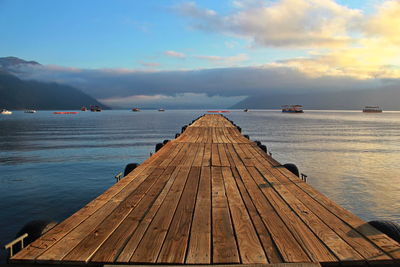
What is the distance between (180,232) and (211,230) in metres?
0.47

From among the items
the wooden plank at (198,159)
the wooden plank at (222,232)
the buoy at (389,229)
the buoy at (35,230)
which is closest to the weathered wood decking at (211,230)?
the wooden plank at (222,232)

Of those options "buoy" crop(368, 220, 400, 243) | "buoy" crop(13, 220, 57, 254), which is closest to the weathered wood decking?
"buoy" crop(368, 220, 400, 243)

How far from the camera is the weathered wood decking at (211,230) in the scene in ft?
11.8

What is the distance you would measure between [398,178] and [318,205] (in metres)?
13.5

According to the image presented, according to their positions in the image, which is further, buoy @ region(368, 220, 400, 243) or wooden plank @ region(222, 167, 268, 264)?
buoy @ region(368, 220, 400, 243)

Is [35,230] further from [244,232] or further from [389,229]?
[389,229]

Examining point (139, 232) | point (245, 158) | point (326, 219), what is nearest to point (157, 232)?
point (139, 232)

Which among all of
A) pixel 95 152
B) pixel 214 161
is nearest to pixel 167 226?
pixel 214 161

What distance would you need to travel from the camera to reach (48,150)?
1021 inches

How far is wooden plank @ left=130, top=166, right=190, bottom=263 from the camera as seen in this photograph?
3.59m

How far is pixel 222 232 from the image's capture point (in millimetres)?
4328

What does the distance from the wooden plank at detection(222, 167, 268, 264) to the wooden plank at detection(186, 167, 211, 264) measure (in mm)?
417

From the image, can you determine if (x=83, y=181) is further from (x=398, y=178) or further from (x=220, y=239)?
(x=398, y=178)

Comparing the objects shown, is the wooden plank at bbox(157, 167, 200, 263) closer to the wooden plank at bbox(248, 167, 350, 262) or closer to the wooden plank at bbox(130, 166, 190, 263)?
the wooden plank at bbox(130, 166, 190, 263)
